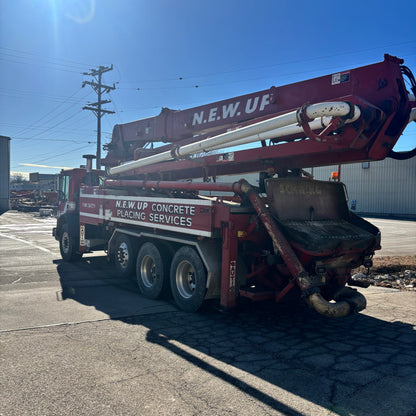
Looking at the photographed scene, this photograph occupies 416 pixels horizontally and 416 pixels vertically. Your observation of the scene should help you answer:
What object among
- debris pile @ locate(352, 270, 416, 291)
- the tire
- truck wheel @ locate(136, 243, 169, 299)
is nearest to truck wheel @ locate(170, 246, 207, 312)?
truck wheel @ locate(136, 243, 169, 299)

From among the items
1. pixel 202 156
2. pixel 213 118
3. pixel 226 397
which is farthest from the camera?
pixel 213 118

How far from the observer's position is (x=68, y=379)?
3.95 metres

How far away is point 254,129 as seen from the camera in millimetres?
5973

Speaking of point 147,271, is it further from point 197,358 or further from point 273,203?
point 197,358

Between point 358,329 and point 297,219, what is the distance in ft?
5.88

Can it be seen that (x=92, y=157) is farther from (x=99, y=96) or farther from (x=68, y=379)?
(x=99, y=96)

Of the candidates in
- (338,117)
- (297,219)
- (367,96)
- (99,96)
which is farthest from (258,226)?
(99,96)

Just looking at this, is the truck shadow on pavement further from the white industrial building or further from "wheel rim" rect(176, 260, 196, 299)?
the white industrial building

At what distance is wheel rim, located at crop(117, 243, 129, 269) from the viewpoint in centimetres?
870

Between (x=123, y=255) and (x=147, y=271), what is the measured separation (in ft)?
4.04

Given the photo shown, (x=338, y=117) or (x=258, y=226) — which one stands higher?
(x=338, y=117)

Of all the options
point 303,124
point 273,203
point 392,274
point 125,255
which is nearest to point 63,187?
point 125,255

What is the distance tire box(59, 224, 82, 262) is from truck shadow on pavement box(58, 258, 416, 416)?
394 cm

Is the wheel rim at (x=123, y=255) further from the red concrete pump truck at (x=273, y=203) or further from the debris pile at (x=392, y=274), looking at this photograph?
the debris pile at (x=392, y=274)
